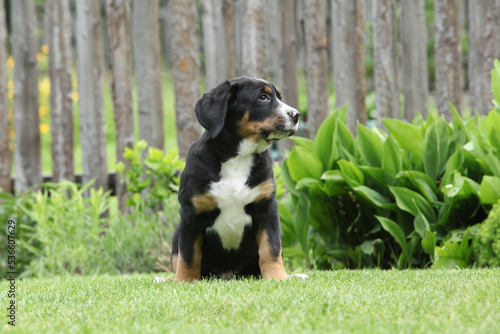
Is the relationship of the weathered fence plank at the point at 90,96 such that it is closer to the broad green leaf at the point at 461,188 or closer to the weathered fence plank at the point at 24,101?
the weathered fence plank at the point at 24,101

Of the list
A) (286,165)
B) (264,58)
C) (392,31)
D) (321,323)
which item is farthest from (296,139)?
(321,323)

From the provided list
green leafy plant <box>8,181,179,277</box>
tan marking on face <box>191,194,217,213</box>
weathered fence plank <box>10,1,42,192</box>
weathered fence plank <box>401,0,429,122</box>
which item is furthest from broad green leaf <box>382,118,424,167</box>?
weathered fence plank <box>10,1,42,192</box>

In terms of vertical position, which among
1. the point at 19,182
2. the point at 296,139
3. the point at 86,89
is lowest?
the point at 19,182

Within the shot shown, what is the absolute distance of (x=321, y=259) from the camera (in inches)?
177

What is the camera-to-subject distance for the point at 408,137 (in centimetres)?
430

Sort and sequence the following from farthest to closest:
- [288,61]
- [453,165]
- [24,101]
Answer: [24,101] → [288,61] → [453,165]

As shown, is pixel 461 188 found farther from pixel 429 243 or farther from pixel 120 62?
pixel 120 62

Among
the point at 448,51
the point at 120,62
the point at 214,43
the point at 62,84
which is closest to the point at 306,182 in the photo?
the point at 448,51

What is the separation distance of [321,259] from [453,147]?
1365 mm

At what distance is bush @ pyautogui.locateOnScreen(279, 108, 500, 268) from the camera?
3961 mm

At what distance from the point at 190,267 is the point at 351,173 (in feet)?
5.06

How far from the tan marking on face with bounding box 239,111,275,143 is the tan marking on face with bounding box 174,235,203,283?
0.65 metres

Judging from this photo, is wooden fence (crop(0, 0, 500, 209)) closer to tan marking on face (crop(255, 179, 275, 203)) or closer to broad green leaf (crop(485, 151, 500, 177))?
broad green leaf (crop(485, 151, 500, 177))

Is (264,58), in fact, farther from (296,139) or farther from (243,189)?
(243,189)
